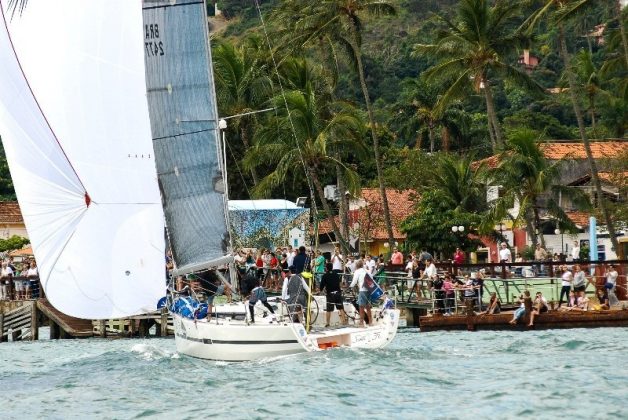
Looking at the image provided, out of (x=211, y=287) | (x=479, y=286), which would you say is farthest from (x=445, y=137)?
(x=211, y=287)

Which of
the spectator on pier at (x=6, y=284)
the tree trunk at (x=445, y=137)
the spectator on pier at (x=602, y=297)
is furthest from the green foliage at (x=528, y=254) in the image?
the tree trunk at (x=445, y=137)

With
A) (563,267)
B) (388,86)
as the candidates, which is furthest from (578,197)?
(388,86)

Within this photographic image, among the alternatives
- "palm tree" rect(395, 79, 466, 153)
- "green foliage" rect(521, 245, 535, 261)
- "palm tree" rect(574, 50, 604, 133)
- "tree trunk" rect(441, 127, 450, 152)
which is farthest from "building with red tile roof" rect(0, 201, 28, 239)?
"palm tree" rect(574, 50, 604, 133)

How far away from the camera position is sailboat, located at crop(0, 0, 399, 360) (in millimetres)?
25719

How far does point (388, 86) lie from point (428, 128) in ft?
117

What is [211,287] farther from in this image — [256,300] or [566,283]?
[566,283]

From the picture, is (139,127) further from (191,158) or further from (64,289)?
(64,289)

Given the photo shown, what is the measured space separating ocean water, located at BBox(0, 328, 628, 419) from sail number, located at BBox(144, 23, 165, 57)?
6.38m

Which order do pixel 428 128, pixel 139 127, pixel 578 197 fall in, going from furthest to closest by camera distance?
pixel 428 128 → pixel 578 197 → pixel 139 127

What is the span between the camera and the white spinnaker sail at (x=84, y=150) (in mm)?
25672

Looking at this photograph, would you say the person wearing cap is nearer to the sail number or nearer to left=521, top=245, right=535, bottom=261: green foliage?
the sail number

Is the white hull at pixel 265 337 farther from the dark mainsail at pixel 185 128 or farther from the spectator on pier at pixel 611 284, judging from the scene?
the spectator on pier at pixel 611 284

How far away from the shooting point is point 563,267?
38031mm

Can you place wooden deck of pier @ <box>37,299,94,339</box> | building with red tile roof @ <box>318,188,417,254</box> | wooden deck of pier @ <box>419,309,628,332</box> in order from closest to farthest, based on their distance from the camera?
wooden deck of pier @ <box>419,309,628,332</box>
wooden deck of pier @ <box>37,299,94,339</box>
building with red tile roof @ <box>318,188,417,254</box>
